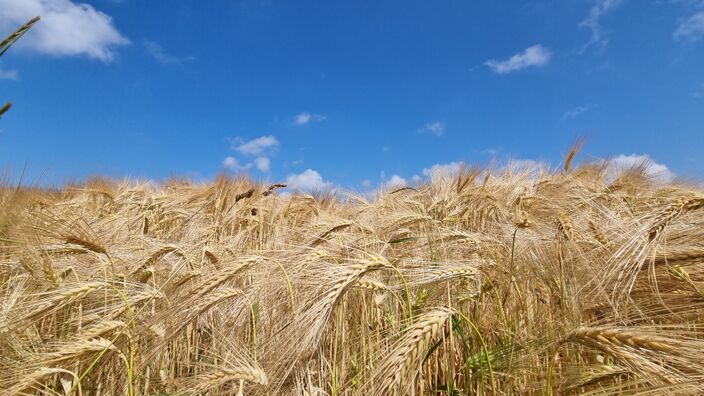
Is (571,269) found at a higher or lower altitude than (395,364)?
higher

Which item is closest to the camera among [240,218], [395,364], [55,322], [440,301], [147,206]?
[395,364]

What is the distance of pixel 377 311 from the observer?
2.43 meters

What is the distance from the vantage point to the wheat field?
50.1 inches

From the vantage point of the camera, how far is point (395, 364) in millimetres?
1126

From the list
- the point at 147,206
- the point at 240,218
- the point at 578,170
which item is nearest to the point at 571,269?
the point at 240,218

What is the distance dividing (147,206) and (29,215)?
3256 mm

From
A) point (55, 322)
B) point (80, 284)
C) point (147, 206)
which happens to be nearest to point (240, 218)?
point (147, 206)

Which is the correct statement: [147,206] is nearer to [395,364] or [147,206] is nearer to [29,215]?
[29,215]

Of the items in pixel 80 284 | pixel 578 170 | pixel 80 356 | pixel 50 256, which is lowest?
pixel 80 356

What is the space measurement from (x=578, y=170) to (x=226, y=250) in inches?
246

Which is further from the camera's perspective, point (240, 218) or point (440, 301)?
point (240, 218)

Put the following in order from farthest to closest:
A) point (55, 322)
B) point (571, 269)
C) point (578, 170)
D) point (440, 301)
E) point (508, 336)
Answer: point (578, 170)
point (55, 322)
point (440, 301)
point (508, 336)
point (571, 269)

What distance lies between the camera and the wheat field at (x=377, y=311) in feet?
4.17

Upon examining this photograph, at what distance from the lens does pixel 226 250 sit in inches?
116
